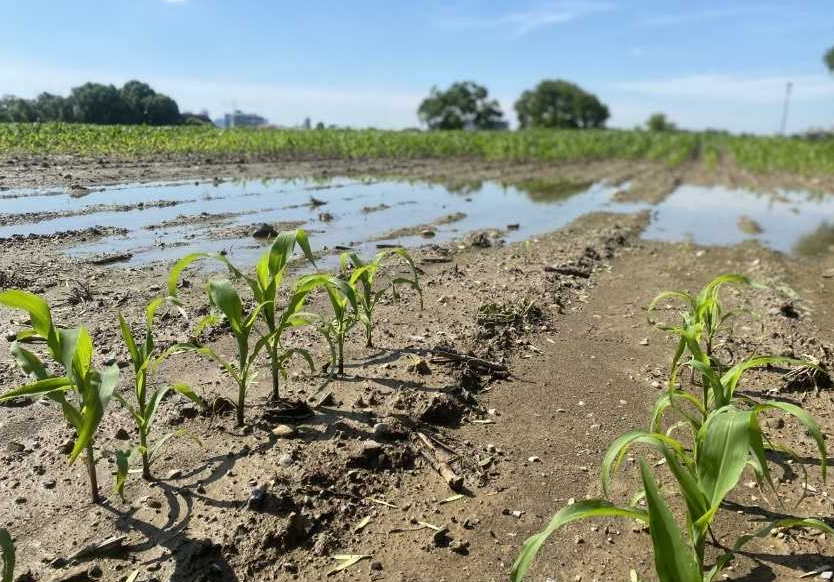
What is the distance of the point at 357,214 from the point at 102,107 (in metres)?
6.89

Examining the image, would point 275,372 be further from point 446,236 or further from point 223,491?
point 446,236

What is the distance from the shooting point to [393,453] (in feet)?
9.45

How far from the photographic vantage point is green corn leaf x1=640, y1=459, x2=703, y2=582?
5.22ft

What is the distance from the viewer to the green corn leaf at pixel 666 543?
5.22 feet

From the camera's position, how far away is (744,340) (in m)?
4.78

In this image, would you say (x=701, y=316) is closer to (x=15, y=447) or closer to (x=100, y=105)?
(x=15, y=447)

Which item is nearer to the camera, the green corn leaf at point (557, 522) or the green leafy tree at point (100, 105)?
the green corn leaf at point (557, 522)

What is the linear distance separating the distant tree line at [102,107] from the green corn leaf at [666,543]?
396 inches

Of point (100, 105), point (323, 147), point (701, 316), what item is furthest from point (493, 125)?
point (701, 316)

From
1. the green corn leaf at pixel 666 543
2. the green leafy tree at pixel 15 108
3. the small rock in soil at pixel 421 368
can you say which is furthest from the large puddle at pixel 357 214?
the green corn leaf at pixel 666 543

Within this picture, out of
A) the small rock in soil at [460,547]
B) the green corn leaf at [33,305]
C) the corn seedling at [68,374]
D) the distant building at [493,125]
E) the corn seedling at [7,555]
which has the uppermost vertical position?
the distant building at [493,125]

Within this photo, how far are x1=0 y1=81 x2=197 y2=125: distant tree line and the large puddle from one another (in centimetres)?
135

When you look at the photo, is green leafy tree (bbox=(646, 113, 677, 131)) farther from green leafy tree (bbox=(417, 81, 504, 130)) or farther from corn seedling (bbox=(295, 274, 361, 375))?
corn seedling (bbox=(295, 274, 361, 375))

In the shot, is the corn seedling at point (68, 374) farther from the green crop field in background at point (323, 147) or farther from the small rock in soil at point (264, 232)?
the green crop field in background at point (323, 147)
